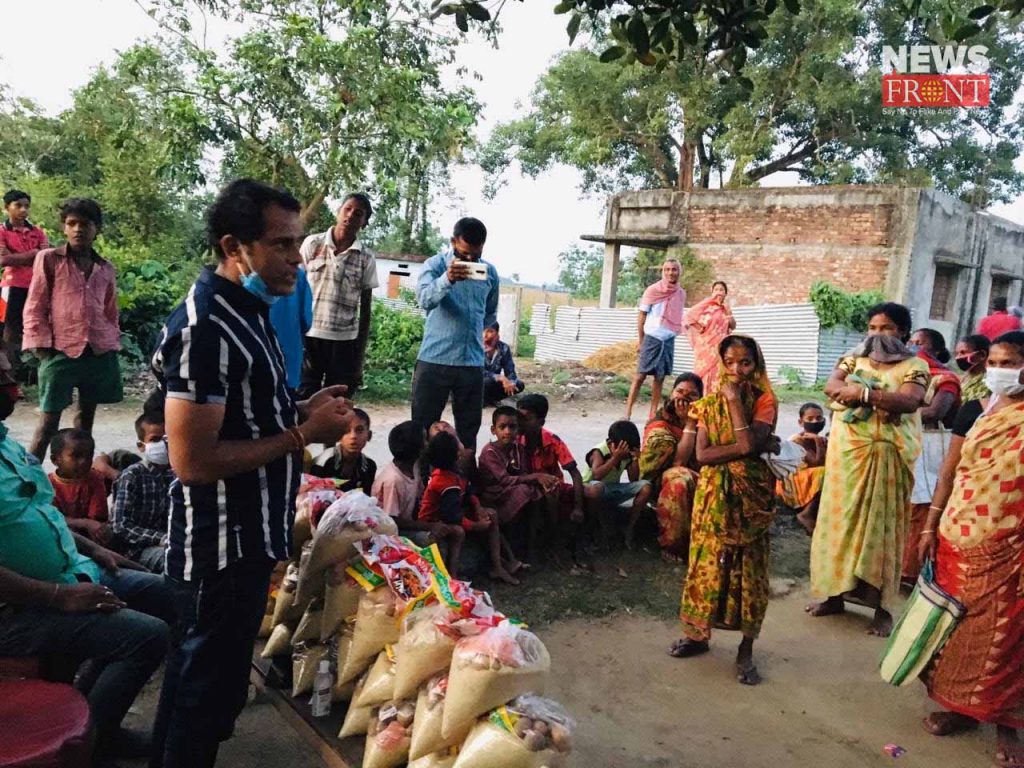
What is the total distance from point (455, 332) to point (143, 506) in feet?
6.95

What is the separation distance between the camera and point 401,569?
259 centimetres

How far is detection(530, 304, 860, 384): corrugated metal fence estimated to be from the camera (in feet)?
49.8

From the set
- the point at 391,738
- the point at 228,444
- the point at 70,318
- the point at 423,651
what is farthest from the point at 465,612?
the point at 70,318

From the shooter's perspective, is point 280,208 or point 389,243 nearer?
point 280,208

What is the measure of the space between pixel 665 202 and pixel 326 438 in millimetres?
17766

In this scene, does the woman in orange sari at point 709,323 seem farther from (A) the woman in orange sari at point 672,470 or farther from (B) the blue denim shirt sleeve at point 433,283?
(B) the blue denim shirt sleeve at point 433,283

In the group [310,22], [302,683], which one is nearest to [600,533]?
[302,683]

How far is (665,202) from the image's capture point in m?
18.6

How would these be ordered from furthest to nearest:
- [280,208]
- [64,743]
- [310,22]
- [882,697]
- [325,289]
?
1. [310,22]
2. [325,289]
3. [882,697]
4. [280,208]
5. [64,743]

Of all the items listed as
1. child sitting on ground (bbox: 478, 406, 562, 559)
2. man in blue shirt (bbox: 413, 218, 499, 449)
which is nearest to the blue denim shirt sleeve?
man in blue shirt (bbox: 413, 218, 499, 449)

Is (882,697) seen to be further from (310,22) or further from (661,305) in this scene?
(310,22)

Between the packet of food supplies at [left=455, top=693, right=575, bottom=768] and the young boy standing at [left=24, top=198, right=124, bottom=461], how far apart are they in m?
3.70

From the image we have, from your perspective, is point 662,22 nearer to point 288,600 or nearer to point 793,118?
point 288,600

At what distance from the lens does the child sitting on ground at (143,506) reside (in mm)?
3135
